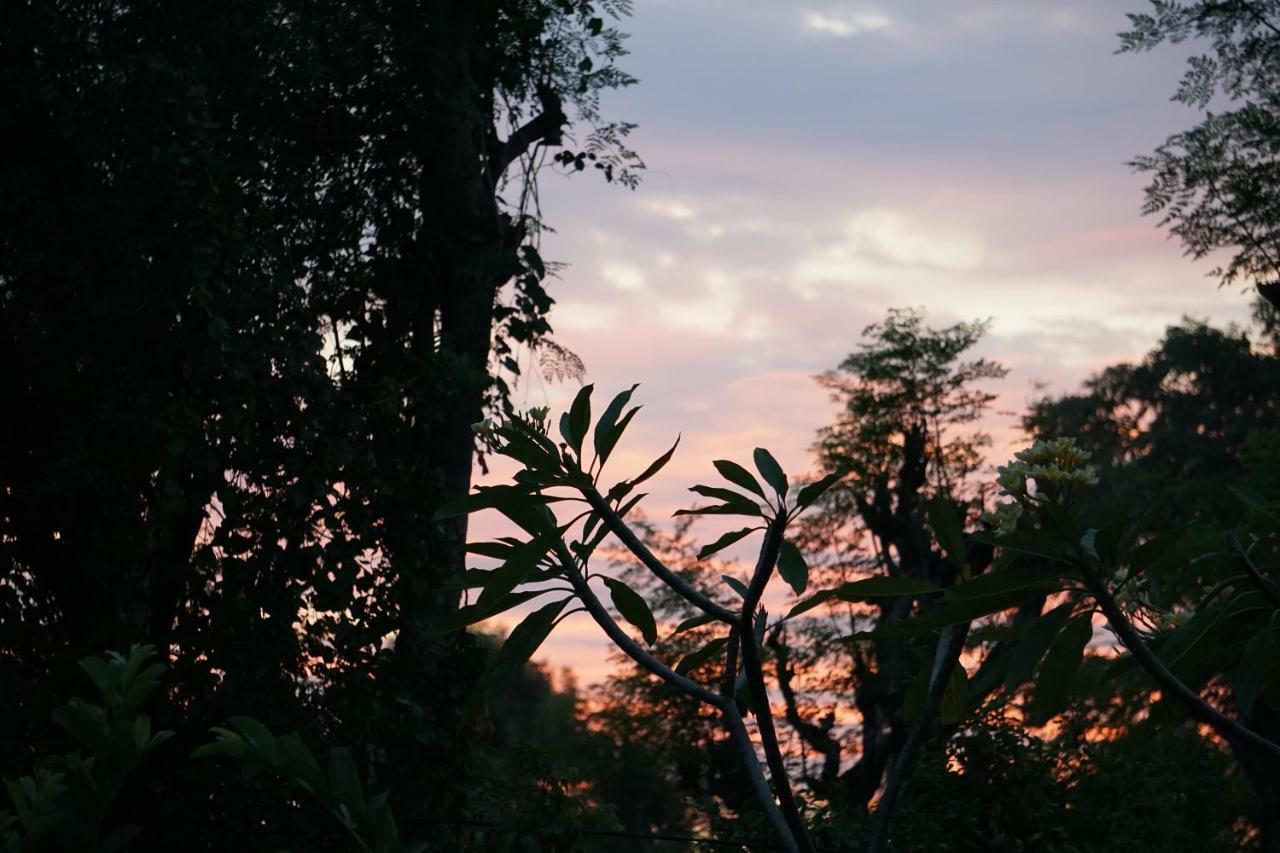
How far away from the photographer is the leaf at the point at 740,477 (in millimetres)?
1993

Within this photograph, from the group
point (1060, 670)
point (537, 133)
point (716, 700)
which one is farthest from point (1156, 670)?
point (537, 133)

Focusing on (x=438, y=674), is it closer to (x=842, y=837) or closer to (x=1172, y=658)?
(x=842, y=837)

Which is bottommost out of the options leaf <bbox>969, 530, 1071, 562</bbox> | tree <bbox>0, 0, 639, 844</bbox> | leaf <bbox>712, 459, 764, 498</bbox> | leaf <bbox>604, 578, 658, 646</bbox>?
leaf <bbox>969, 530, 1071, 562</bbox>

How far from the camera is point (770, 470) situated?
1.99m

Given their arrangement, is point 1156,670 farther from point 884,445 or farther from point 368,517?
point 884,445

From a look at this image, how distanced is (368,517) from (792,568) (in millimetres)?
5533

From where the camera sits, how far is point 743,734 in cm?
197

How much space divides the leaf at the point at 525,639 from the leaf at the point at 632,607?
82 mm

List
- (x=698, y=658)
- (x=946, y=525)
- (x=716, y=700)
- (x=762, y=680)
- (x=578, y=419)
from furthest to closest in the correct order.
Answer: (x=698, y=658), (x=578, y=419), (x=716, y=700), (x=762, y=680), (x=946, y=525)

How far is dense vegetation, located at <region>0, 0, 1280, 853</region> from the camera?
1.83m

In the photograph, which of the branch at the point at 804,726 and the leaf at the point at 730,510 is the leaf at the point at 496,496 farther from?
the branch at the point at 804,726

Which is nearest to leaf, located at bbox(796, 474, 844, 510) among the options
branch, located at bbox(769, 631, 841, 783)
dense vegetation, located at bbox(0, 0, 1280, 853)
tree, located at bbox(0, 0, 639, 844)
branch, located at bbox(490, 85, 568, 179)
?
dense vegetation, located at bbox(0, 0, 1280, 853)

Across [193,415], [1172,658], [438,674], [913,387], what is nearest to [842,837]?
[438,674]

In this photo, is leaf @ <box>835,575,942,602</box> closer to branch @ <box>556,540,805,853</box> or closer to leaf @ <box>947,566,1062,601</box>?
leaf @ <box>947,566,1062,601</box>
